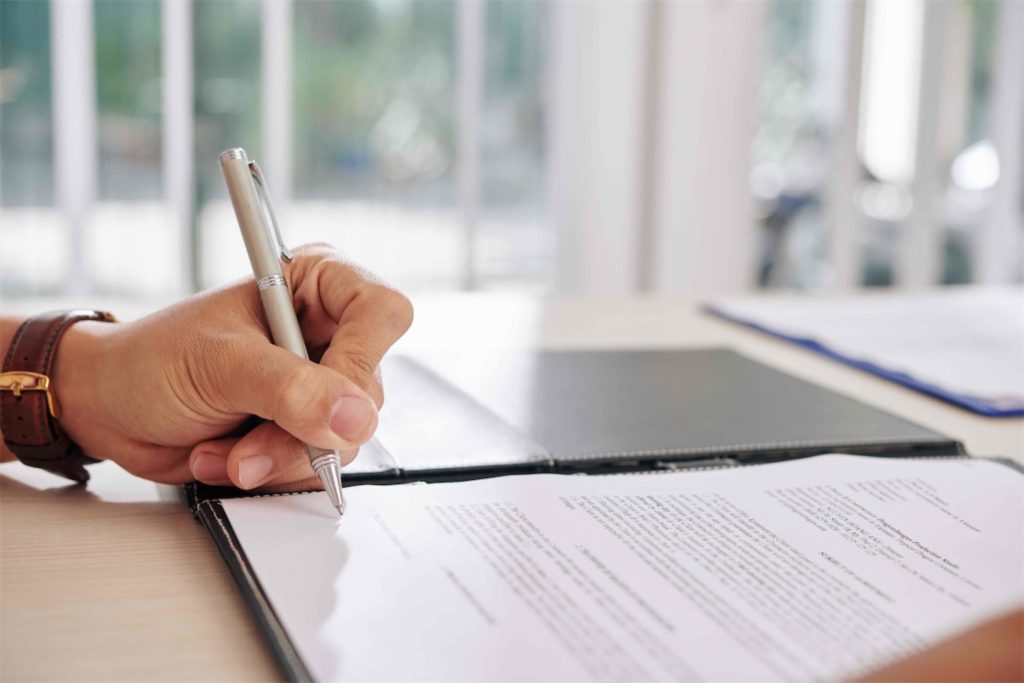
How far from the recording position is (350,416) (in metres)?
0.55

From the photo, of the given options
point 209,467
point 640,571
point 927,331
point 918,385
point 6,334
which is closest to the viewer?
point 640,571

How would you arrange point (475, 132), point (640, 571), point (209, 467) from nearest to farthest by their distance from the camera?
point (640, 571) < point (209, 467) < point (475, 132)

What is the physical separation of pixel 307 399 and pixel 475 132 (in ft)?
9.92

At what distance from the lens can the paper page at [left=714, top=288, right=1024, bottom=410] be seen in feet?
3.24

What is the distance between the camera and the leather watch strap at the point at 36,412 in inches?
24.6

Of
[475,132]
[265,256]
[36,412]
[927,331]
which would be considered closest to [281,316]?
[265,256]

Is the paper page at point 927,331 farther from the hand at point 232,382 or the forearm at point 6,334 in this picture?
the forearm at point 6,334

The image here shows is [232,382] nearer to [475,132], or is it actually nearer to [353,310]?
[353,310]

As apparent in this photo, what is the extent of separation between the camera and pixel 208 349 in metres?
0.58

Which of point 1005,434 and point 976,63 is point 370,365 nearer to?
point 1005,434

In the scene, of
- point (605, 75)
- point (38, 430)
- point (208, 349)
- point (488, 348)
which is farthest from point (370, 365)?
point (605, 75)

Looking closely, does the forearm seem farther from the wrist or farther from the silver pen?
the silver pen

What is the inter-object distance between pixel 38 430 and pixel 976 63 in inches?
164

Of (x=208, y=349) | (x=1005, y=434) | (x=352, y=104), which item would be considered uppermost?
(x=352, y=104)
